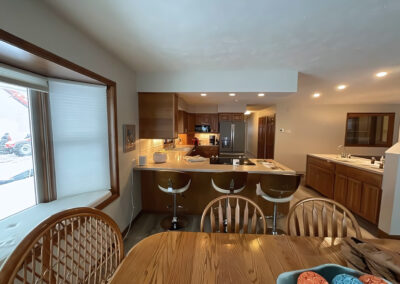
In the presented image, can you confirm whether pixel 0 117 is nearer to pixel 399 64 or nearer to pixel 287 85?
pixel 287 85

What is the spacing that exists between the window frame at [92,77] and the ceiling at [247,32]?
35 centimetres

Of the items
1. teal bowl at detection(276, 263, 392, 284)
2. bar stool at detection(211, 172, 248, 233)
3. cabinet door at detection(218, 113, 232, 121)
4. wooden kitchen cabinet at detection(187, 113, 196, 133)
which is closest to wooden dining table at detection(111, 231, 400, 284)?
teal bowl at detection(276, 263, 392, 284)

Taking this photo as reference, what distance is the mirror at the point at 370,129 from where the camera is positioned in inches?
193

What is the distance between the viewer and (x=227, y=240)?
1.03m

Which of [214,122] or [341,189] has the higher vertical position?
[214,122]

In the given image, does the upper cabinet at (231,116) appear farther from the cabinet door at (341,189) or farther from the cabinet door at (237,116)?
the cabinet door at (341,189)

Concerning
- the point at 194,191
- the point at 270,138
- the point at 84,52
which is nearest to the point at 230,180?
the point at 194,191

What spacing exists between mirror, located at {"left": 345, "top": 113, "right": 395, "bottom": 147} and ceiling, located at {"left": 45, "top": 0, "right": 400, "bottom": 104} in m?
3.53

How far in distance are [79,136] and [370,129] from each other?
7483 millimetres

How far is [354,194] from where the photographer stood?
109 inches

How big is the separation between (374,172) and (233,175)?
221 centimetres

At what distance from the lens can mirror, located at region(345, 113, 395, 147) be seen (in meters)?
4.91

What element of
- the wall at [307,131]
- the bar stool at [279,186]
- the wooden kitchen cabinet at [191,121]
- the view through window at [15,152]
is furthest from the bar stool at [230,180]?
the wall at [307,131]

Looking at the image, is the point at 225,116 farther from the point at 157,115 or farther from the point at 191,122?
the point at 157,115
